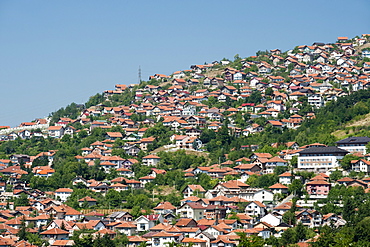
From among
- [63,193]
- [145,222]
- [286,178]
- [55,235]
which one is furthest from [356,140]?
[55,235]

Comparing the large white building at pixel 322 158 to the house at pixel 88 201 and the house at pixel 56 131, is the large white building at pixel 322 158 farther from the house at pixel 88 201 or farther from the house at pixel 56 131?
the house at pixel 56 131

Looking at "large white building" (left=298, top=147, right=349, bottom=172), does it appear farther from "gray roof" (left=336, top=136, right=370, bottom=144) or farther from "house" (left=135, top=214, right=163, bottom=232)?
"house" (left=135, top=214, right=163, bottom=232)

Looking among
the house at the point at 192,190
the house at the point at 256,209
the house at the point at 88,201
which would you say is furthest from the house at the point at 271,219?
the house at the point at 88,201

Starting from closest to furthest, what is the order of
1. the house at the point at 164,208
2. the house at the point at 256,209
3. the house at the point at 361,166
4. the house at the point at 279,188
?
1. the house at the point at 256,209
2. the house at the point at 164,208
3. the house at the point at 279,188
4. the house at the point at 361,166

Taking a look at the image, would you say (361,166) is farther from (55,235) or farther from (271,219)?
(55,235)

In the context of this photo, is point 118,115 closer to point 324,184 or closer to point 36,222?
point 36,222

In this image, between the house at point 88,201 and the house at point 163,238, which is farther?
the house at point 88,201
